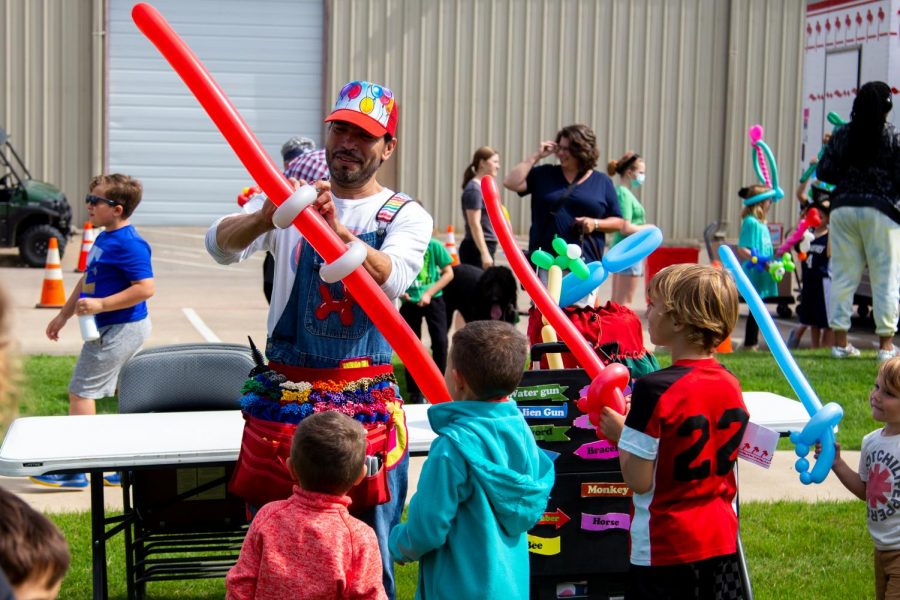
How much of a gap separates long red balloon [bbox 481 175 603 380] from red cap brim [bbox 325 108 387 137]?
677mm

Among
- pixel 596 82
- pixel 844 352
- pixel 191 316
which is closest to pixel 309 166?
pixel 844 352

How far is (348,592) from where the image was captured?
3088 mm

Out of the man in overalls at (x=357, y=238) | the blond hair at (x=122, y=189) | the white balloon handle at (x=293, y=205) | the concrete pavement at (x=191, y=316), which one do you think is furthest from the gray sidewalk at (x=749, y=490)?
the white balloon handle at (x=293, y=205)

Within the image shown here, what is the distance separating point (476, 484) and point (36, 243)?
13.5 metres

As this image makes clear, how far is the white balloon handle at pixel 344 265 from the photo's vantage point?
3113mm

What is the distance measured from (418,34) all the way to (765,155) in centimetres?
971

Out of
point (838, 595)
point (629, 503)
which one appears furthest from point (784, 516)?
point (629, 503)

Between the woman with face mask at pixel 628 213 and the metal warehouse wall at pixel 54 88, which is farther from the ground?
the metal warehouse wall at pixel 54 88

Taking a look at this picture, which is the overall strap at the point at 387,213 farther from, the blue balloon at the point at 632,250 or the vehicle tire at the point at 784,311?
the vehicle tire at the point at 784,311

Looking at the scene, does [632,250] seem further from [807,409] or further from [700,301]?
[700,301]

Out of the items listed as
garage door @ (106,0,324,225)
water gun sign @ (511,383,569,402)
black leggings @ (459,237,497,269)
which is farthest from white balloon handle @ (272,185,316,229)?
garage door @ (106,0,324,225)

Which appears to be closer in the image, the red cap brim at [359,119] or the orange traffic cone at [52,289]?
the red cap brim at [359,119]

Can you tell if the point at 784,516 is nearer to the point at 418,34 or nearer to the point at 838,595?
the point at 838,595

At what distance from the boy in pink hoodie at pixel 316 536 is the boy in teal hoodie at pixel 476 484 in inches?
7.2
